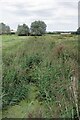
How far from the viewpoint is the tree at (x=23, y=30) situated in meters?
10.6

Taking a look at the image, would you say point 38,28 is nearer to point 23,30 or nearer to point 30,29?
point 30,29

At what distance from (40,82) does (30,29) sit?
15.7ft

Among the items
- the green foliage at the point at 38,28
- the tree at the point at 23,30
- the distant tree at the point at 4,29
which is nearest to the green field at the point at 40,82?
the green foliage at the point at 38,28

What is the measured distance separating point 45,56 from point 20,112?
2.68 metres

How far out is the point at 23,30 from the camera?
11.1 meters

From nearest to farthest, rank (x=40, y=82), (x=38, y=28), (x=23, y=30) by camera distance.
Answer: (x=40, y=82) < (x=38, y=28) < (x=23, y=30)

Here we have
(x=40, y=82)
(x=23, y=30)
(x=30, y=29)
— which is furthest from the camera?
(x=23, y=30)

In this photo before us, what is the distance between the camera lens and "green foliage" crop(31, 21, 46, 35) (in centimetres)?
1011

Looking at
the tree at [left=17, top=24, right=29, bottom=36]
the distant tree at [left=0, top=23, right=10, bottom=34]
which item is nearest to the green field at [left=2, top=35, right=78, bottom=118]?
the distant tree at [left=0, top=23, right=10, bottom=34]

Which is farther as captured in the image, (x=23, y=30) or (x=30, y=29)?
(x=23, y=30)

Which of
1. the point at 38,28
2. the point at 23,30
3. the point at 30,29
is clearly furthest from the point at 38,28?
the point at 23,30

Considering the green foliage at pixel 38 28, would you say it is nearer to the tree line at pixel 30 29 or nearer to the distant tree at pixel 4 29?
the tree line at pixel 30 29

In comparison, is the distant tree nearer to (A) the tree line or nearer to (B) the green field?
(A) the tree line

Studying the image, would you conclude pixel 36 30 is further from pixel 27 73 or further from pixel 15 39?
pixel 27 73
